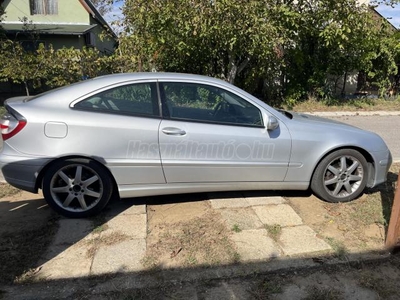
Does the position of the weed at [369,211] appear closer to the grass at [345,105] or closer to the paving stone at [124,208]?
the paving stone at [124,208]

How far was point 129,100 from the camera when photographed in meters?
3.58

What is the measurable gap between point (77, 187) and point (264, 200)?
2184 mm

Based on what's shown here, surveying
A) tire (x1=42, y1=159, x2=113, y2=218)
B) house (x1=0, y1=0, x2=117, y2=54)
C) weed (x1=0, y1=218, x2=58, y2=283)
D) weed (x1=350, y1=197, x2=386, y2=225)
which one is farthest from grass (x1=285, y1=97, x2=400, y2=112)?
house (x1=0, y1=0, x2=117, y2=54)

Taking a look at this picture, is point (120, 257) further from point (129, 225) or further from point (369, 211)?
point (369, 211)

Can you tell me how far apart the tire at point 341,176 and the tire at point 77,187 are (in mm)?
2398

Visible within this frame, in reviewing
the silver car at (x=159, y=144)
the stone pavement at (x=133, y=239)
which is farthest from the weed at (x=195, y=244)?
the silver car at (x=159, y=144)

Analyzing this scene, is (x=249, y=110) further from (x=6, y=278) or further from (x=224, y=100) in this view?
(x=6, y=278)

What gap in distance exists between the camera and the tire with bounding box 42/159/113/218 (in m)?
3.45

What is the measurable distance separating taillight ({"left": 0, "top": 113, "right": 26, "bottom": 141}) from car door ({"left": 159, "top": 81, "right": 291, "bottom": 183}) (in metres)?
1.40

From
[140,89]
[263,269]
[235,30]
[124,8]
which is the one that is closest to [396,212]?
[263,269]

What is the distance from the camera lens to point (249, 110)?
375cm

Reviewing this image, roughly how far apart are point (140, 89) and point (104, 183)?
1.07 m

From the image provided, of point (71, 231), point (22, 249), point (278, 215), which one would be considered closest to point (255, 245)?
point (278, 215)

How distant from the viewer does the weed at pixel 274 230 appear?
3.33m
